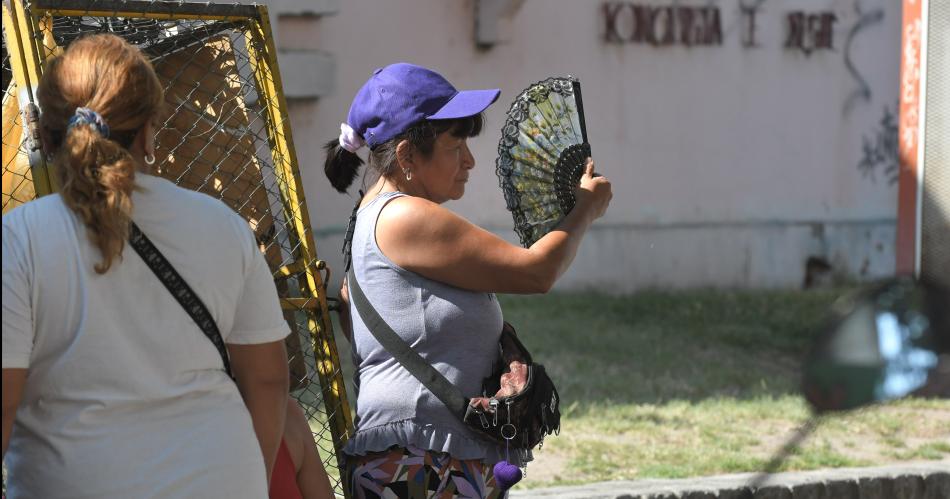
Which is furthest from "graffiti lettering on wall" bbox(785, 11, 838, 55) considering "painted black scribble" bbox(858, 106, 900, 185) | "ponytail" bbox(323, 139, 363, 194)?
"ponytail" bbox(323, 139, 363, 194)

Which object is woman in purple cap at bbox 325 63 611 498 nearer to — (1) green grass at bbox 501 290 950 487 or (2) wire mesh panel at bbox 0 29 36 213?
(2) wire mesh panel at bbox 0 29 36 213

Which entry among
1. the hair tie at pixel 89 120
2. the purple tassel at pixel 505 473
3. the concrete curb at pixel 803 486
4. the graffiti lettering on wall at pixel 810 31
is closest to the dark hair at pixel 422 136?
the purple tassel at pixel 505 473

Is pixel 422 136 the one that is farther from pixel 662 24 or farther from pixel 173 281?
pixel 662 24

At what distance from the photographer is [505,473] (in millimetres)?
2723

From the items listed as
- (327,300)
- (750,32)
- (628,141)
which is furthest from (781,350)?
(327,300)

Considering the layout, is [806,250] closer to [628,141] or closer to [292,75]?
[628,141]

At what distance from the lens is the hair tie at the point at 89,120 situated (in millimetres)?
2156

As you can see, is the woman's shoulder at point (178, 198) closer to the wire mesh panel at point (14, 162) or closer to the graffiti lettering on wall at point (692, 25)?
the wire mesh panel at point (14, 162)

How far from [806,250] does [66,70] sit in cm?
1047

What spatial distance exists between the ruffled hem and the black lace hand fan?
1.73 feet

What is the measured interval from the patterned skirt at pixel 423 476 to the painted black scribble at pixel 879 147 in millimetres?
10214

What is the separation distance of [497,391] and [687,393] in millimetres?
5019

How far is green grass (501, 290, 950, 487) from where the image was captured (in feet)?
19.1

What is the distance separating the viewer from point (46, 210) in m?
2.15
